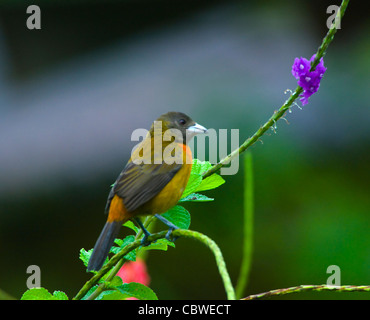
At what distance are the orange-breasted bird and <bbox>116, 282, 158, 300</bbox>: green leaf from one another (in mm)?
87

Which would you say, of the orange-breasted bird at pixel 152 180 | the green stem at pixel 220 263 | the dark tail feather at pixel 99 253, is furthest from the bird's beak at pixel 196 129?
the green stem at pixel 220 263

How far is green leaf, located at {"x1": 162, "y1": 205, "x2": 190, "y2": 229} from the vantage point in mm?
1388

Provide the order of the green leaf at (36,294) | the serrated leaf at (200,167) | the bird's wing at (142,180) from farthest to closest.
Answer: the bird's wing at (142,180) → the serrated leaf at (200,167) → the green leaf at (36,294)

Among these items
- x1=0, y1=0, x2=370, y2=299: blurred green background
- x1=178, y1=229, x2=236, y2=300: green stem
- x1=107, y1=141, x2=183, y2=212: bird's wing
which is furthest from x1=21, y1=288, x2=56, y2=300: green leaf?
x1=0, y1=0, x2=370, y2=299: blurred green background

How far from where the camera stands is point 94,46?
616cm

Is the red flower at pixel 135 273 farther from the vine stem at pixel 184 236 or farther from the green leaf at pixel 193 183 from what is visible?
the vine stem at pixel 184 236

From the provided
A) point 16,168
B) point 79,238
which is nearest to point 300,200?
point 79,238

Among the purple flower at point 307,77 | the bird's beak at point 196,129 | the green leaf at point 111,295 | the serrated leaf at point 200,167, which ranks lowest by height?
the green leaf at point 111,295

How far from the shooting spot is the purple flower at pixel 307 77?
127 centimetres

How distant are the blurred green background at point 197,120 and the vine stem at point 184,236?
3.45 meters

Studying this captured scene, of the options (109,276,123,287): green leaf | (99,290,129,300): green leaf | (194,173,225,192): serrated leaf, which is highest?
(194,173,225,192): serrated leaf

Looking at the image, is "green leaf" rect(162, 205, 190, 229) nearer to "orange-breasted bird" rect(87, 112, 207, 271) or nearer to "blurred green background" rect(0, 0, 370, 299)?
"orange-breasted bird" rect(87, 112, 207, 271)

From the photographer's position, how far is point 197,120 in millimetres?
4875
